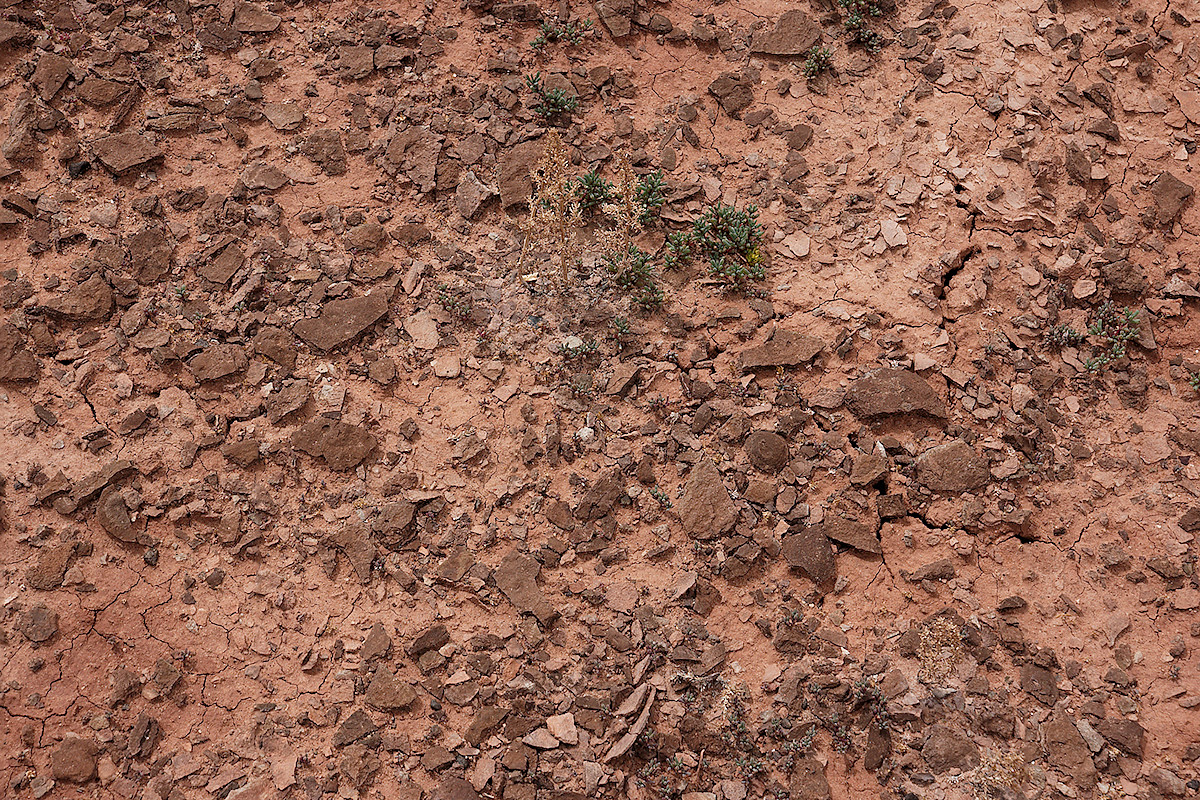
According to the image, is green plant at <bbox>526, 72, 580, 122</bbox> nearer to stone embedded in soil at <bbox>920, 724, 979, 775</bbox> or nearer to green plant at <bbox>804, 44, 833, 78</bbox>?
green plant at <bbox>804, 44, 833, 78</bbox>

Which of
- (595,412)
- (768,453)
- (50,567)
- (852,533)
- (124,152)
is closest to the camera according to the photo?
(50,567)

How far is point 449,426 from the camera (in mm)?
4613

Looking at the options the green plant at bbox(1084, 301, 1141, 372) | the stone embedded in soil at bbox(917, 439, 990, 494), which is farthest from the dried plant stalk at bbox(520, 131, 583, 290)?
the green plant at bbox(1084, 301, 1141, 372)

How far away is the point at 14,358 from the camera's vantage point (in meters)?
4.58

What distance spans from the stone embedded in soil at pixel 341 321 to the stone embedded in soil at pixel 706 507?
6.74 feet

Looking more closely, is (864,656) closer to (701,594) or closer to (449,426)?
(701,594)

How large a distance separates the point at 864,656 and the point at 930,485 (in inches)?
39.0

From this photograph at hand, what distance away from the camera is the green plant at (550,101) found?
5.33 m

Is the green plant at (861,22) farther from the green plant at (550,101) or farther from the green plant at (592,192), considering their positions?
the green plant at (592,192)

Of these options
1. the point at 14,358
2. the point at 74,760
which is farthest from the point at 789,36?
the point at 74,760

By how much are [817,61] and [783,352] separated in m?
2.15

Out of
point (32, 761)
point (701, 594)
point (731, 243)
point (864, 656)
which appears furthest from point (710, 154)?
point (32, 761)

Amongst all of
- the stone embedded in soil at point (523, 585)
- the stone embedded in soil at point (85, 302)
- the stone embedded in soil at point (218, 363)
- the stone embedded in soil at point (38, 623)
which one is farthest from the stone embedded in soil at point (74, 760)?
the stone embedded in soil at point (85, 302)

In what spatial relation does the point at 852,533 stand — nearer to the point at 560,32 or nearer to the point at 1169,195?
the point at 1169,195
